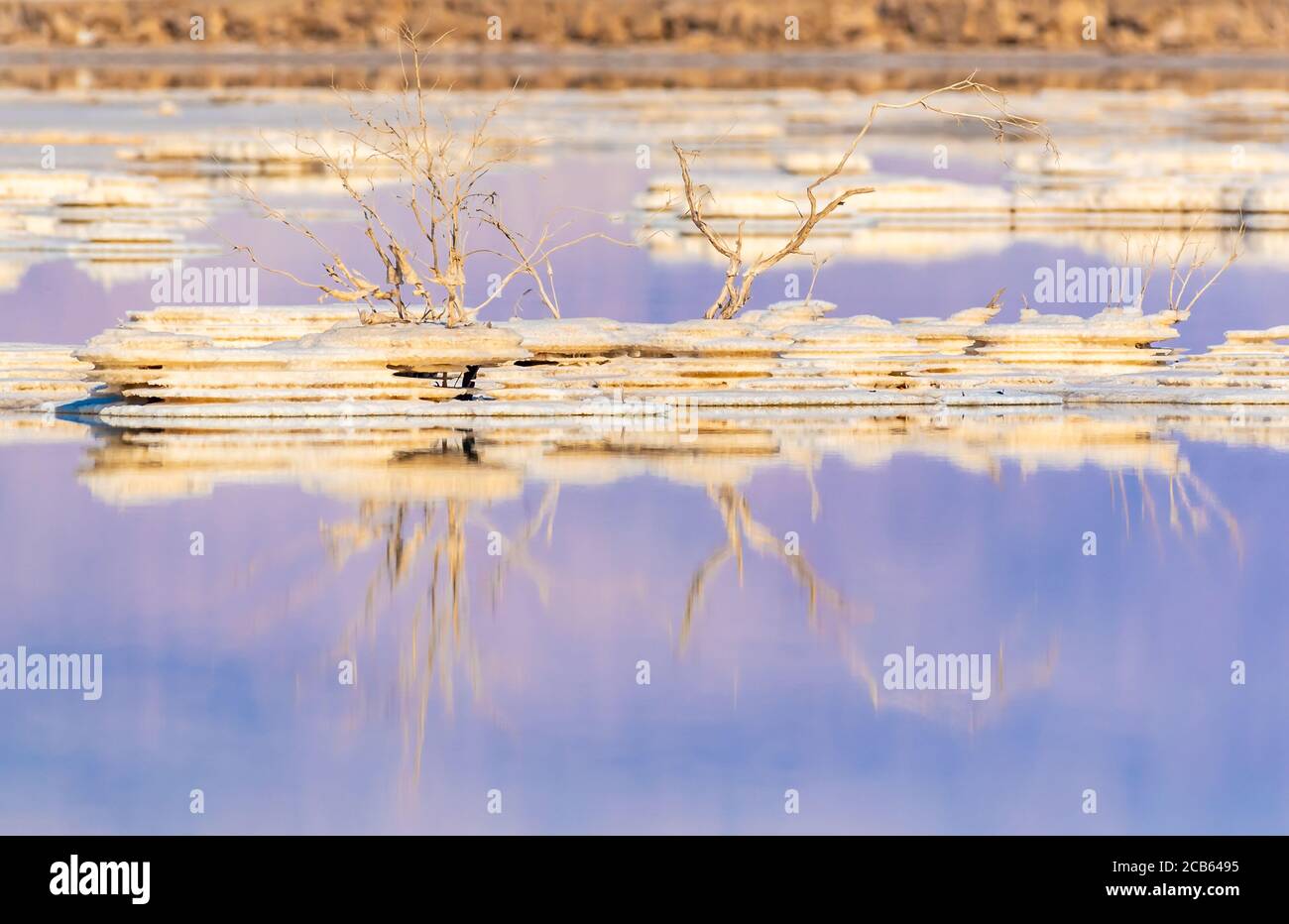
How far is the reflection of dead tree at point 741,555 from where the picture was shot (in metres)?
8.47

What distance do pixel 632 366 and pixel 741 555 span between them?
3.26m

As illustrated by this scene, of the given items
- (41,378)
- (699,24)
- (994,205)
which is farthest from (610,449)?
(699,24)

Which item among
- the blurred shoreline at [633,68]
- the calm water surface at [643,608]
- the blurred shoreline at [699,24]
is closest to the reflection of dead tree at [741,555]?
the calm water surface at [643,608]

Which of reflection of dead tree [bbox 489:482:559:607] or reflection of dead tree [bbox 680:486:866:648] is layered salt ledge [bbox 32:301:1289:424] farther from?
reflection of dead tree [bbox 680:486:866:648]

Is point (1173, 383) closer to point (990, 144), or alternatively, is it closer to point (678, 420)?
point (678, 420)

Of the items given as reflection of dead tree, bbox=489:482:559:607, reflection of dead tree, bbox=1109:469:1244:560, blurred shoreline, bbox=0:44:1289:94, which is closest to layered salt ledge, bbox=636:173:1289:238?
reflection of dead tree, bbox=1109:469:1244:560

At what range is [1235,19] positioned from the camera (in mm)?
77875

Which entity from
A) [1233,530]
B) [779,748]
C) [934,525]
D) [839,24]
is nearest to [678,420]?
[934,525]

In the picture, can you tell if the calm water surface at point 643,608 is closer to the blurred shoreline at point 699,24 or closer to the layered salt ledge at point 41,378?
the layered salt ledge at point 41,378

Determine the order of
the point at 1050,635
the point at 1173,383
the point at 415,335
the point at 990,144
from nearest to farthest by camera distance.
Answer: the point at 1050,635 < the point at 415,335 < the point at 1173,383 < the point at 990,144

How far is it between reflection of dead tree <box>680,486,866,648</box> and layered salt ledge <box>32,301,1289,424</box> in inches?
73.7

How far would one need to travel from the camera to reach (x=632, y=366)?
40.4 feet

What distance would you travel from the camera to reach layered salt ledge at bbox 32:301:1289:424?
11477 millimetres

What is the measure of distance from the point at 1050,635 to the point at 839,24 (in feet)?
231
